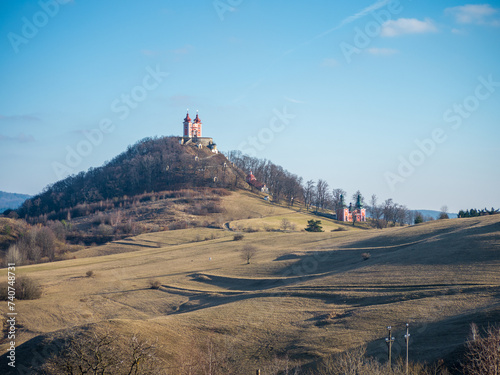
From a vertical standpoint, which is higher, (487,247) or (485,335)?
(487,247)

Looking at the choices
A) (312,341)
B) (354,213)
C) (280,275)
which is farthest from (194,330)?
(354,213)

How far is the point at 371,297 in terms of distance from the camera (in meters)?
41.8

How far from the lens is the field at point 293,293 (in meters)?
32.2

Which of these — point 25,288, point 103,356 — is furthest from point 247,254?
point 103,356

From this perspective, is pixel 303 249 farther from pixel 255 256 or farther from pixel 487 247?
pixel 487 247

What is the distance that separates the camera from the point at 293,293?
4731 centimetres

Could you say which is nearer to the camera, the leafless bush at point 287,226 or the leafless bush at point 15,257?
the leafless bush at point 15,257

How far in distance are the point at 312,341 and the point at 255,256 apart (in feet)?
140

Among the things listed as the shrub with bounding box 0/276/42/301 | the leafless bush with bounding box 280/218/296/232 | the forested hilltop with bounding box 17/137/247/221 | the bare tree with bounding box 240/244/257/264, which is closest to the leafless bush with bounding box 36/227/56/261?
the shrub with bounding box 0/276/42/301

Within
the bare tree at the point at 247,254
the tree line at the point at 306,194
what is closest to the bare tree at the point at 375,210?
the tree line at the point at 306,194

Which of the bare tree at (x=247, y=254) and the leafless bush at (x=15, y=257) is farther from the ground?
the bare tree at (x=247, y=254)

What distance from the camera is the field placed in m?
32.2

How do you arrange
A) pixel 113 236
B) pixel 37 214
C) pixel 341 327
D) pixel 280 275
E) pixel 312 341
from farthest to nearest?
pixel 37 214 < pixel 113 236 < pixel 280 275 < pixel 341 327 < pixel 312 341

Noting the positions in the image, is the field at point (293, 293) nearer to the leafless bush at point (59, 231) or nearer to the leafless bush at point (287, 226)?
the leafless bush at point (287, 226)
